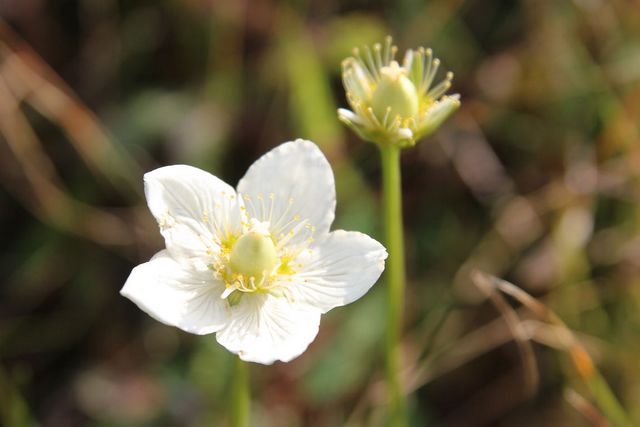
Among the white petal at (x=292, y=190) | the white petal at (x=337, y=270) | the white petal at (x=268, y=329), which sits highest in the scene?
the white petal at (x=292, y=190)

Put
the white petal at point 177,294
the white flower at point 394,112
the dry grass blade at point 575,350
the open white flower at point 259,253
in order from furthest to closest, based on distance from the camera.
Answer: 1. the dry grass blade at point 575,350
2. the white flower at point 394,112
3. the open white flower at point 259,253
4. the white petal at point 177,294

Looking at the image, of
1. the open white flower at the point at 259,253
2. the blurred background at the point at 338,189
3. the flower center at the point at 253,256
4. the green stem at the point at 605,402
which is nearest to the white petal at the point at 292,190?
the open white flower at the point at 259,253

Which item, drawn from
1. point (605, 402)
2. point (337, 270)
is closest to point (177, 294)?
point (337, 270)

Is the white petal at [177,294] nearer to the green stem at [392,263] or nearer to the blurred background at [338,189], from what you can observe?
the green stem at [392,263]

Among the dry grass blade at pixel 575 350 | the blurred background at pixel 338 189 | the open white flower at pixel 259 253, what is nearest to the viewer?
the open white flower at pixel 259 253

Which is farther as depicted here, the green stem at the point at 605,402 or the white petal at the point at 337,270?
the green stem at the point at 605,402

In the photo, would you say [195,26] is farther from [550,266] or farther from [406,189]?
[550,266]

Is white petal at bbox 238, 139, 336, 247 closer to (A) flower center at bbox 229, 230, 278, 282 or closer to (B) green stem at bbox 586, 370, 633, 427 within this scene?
(A) flower center at bbox 229, 230, 278, 282
